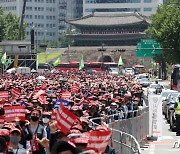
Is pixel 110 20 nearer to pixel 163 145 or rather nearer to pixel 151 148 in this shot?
pixel 163 145

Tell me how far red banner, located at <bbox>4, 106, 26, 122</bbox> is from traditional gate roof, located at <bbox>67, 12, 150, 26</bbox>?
450ft

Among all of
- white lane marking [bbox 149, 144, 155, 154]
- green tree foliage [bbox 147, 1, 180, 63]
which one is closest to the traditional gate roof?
green tree foliage [bbox 147, 1, 180, 63]

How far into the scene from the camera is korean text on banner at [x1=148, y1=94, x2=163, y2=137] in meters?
26.4

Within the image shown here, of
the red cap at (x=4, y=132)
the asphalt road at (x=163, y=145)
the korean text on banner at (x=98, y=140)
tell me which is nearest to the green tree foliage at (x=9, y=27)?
the asphalt road at (x=163, y=145)

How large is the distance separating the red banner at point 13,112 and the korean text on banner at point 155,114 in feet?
36.2

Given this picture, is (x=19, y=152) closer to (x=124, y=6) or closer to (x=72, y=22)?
(x=72, y=22)

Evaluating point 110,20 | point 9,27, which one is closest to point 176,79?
point 9,27

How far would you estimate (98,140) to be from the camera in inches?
373

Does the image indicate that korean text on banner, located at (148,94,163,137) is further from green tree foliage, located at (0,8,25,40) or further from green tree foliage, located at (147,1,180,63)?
green tree foliage, located at (0,8,25,40)

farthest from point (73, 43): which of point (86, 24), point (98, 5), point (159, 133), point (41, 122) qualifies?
point (41, 122)

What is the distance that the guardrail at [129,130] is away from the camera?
14.5m

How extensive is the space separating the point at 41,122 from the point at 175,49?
65484mm

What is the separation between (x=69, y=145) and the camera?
7.95 m

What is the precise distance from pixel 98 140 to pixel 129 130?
39.4ft
